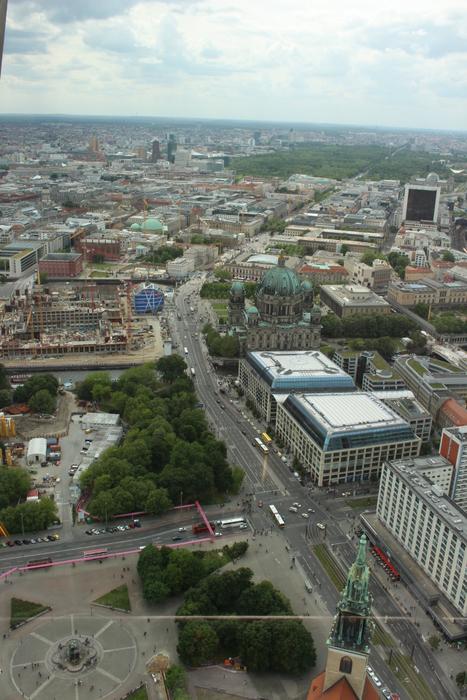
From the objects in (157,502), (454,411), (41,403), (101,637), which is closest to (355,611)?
(101,637)

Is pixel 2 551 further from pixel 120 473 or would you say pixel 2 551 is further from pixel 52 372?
pixel 52 372

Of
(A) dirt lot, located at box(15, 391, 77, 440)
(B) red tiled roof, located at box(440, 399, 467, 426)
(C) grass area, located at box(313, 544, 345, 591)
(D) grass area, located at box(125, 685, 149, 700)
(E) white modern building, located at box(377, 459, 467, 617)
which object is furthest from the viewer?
(B) red tiled roof, located at box(440, 399, 467, 426)

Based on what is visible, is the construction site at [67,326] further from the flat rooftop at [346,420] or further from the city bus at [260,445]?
the flat rooftop at [346,420]

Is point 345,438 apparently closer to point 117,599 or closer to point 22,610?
point 117,599

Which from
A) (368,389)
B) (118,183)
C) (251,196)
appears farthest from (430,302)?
(118,183)

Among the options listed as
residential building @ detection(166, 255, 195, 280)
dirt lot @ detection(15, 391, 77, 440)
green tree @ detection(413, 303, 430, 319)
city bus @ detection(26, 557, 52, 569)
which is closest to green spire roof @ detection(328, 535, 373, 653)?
city bus @ detection(26, 557, 52, 569)

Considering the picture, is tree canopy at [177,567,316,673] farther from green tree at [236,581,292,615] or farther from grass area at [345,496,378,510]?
grass area at [345,496,378,510]
